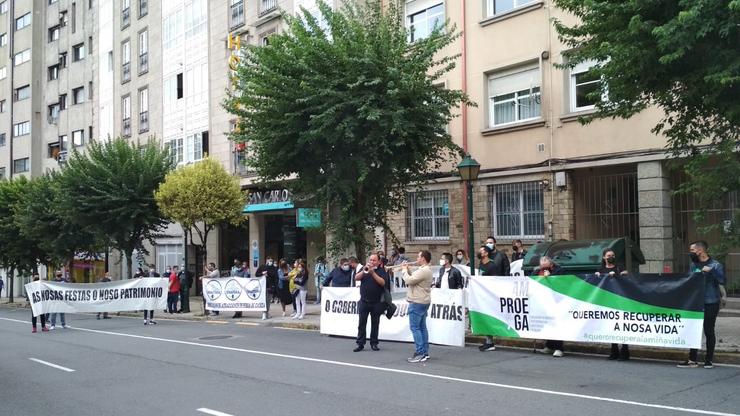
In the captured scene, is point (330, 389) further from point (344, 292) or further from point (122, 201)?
point (122, 201)

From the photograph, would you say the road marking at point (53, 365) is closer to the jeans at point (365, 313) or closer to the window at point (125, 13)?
the jeans at point (365, 313)

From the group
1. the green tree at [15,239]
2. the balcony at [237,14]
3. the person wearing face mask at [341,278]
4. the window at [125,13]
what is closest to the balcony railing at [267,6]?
the balcony at [237,14]

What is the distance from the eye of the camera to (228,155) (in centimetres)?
3059

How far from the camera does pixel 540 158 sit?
62.0 feet

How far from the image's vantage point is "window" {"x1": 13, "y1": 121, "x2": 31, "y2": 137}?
5139 centimetres

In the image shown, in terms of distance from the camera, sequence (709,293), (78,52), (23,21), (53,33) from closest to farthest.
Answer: (709,293) → (78,52) → (53,33) → (23,21)

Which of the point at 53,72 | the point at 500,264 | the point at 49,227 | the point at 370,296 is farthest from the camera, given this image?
the point at 53,72

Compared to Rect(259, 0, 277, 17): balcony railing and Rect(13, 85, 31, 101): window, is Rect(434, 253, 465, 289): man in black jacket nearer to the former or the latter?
Rect(259, 0, 277, 17): balcony railing

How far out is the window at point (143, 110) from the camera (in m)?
37.2

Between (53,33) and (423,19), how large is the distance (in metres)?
37.0

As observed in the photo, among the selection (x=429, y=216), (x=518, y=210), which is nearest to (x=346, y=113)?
(x=518, y=210)

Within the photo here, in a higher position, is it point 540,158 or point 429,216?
point 540,158

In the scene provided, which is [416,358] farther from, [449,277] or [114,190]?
[114,190]


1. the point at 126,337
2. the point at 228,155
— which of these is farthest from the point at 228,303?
the point at 228,155
